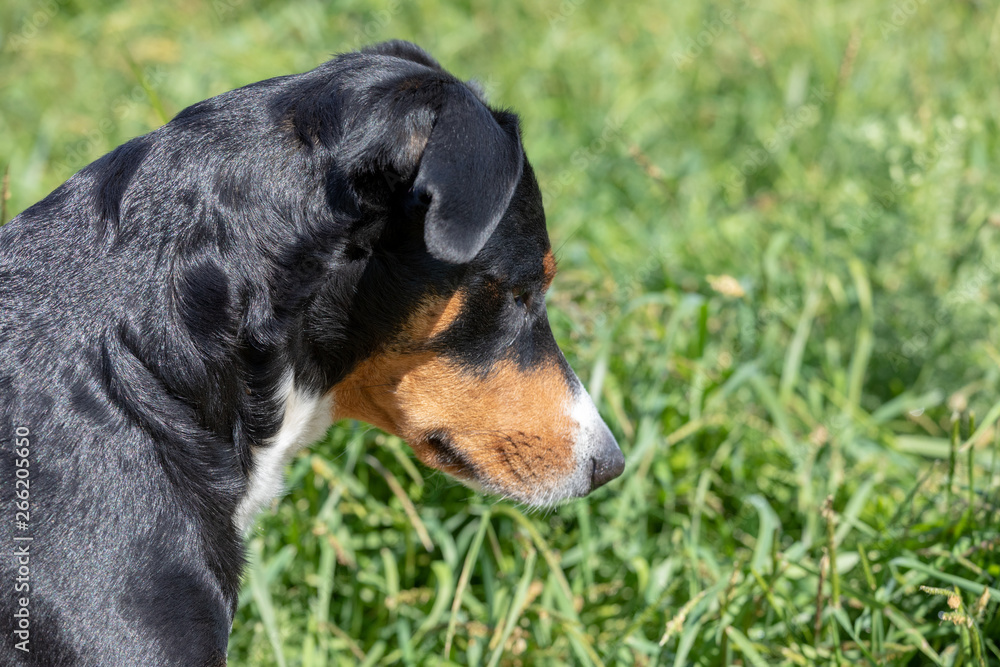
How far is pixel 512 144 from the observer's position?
89.3 inches

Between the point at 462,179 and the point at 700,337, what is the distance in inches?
87.4

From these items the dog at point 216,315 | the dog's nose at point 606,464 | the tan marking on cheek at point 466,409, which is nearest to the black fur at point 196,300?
the dog at point 216,315

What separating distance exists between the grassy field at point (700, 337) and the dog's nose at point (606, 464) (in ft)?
1.52

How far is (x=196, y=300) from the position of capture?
2.13 m

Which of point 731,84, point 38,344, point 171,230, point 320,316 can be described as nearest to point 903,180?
point 731,84

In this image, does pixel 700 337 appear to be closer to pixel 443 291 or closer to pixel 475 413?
pixel 475 413

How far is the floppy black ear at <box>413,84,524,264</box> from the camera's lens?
2.03 metres

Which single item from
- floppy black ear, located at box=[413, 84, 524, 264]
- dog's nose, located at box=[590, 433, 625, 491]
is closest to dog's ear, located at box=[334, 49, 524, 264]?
floppy black ear, located at box=[413, 84, 524, 264]

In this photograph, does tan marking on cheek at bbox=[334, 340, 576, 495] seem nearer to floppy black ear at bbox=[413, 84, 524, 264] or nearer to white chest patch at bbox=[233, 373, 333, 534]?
white chest patch at bbox=[233, 373, 333, 534]

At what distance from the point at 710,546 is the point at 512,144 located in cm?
201

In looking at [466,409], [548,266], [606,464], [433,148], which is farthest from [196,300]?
[606,464]

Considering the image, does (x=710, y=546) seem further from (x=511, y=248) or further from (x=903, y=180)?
(x=903, y=180)

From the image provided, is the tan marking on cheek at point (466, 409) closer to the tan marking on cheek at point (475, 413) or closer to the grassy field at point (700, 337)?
the tan marking on cheek at point (475, 413)

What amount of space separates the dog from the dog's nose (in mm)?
457
